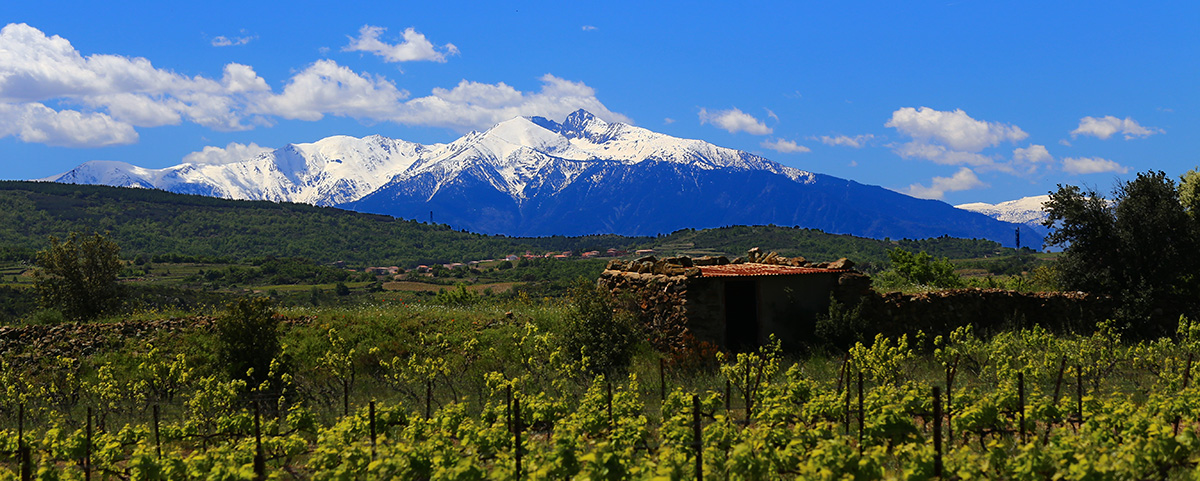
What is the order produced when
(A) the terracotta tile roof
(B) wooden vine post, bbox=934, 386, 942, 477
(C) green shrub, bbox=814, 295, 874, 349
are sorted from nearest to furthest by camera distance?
(B) wooden vine post, bbox=934, 386, 942, 477, (A) the terracotta tile roof, (C) green shrub, bbox=814, 295, 874, 349

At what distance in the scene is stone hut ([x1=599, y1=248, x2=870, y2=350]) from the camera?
59.1 feet

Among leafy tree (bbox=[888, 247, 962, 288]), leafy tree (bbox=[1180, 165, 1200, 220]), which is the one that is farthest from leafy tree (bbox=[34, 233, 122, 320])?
leafy tree (bbox=[1180, 165, 1200, 220])

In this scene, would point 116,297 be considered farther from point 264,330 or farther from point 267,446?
point 267,446

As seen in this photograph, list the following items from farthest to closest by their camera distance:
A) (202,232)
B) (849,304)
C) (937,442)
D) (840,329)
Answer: (202,232) < (849,304) < (840,329) < (937,442)

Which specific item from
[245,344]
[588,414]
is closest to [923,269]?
[245,344]

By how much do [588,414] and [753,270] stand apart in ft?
30.5

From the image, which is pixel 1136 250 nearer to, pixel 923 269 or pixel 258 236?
pixel 923 269

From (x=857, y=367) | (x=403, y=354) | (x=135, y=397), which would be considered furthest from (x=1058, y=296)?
(x=135, y=397)

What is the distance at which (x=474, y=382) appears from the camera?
58.0 ft

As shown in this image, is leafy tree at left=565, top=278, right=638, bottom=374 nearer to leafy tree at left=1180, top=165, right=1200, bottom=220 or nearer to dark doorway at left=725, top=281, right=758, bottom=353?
dark doorway at left=725, top=281, right=758, bottom=353

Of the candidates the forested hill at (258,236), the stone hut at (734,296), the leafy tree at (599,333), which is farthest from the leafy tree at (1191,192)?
the forested hill at (258,236)

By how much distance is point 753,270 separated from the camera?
19.4 m

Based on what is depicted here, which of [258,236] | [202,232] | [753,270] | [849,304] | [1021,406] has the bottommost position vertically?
[1021,406]

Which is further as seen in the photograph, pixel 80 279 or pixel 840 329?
pixel 80 279
